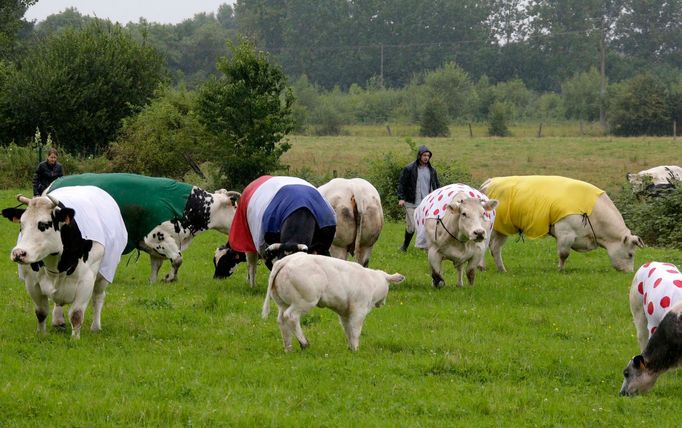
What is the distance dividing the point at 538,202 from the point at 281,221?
6.29 m

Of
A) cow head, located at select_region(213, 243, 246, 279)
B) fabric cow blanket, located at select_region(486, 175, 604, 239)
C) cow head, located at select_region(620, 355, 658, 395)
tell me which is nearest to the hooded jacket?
fabric cow blanket, located at select_region(486, 175, 604, 239)

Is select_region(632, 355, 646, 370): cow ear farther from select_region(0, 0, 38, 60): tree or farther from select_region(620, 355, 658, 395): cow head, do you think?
select_region(0, 0, 38, 60): tree

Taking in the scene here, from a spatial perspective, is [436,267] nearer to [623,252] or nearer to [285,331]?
[623,252]

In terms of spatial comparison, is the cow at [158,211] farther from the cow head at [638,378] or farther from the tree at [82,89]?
the tree at [82,89]

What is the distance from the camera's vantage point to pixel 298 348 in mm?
11641

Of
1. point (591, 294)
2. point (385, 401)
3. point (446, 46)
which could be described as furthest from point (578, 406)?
point (446, 46)

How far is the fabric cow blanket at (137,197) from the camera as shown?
15961 millimetres

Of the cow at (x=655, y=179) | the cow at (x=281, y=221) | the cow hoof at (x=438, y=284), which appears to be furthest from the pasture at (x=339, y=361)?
the cow at (x=655, y=179)

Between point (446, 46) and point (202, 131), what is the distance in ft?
299

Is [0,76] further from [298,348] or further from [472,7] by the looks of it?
[472,7]

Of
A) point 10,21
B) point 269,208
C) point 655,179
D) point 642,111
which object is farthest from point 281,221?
point 642,111

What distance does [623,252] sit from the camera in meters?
18.7

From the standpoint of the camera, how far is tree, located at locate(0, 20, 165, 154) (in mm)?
43344

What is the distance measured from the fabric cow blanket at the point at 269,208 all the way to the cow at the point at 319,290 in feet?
9.46
